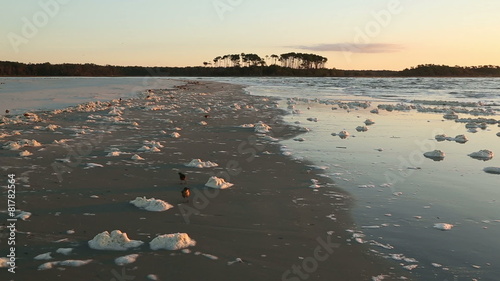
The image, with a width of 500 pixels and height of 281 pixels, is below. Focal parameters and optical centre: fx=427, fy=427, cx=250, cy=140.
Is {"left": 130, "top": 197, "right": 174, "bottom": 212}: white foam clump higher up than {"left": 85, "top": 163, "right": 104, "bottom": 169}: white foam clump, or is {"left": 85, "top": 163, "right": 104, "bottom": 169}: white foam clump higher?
{"left": 130, "top": 197, "right": 174, "bottom": 212}: white foam clump

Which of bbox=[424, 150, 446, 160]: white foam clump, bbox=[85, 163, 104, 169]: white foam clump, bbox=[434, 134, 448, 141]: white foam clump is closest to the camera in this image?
bbox=[85, 163, 104, 169]: white foam clump

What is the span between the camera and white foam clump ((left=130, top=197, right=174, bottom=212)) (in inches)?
210

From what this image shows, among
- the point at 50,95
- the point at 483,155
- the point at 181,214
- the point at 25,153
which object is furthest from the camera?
the point at 50,95

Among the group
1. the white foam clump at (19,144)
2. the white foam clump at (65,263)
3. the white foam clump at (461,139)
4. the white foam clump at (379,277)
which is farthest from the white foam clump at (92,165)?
the white foam clump at (461,139)

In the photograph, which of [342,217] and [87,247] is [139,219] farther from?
[342,217]

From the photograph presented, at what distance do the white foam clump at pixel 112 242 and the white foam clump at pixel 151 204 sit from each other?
41.8 inches

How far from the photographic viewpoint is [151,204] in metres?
5.38

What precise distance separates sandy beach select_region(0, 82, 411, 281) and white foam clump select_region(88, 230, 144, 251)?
2.6 inches

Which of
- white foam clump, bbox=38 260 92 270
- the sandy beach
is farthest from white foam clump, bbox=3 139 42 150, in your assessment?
white foam clump, bbox=38 260 92 270

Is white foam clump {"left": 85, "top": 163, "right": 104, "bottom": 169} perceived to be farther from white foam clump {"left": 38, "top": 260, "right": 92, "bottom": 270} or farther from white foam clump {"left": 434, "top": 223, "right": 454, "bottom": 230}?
white foam clump {"left": 434, "top": 223, "right": 454, "bottom": 230}

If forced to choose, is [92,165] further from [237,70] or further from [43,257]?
[237,70]

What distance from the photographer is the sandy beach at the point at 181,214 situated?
12.5ft

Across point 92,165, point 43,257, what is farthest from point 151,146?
point 43,257

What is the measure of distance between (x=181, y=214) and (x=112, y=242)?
3.86 ft
